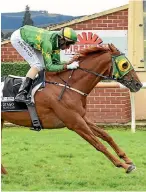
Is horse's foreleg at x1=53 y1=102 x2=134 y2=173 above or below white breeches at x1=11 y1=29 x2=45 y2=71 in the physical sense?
below

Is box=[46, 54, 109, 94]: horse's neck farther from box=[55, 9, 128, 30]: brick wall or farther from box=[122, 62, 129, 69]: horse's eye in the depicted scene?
box=[55, 9, 128, 30]: brick wall

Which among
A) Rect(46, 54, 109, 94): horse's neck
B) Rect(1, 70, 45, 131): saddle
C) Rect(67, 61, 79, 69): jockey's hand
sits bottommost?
Rect(1, 70, 45, 131): saddle

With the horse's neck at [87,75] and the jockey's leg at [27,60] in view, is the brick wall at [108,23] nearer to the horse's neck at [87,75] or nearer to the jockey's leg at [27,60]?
the jockey's leg at [27,60]

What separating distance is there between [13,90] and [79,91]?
33.8 inches

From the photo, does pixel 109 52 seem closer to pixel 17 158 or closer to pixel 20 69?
pixel 17 158

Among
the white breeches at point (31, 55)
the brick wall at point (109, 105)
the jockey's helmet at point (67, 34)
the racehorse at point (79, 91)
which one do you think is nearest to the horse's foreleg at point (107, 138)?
the racehorse at point (79, 91)

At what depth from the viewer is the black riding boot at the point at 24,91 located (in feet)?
25.2

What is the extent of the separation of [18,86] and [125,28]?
692cm

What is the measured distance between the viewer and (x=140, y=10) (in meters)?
14.1

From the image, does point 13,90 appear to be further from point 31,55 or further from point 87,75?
point 87,75

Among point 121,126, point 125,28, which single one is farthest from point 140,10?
point 121,126

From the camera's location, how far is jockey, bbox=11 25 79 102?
24.8ft

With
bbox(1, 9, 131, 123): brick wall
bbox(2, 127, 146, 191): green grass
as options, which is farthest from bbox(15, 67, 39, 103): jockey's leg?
bbox(1, 9, 131, 123): brick wall

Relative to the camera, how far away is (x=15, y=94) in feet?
25.8
